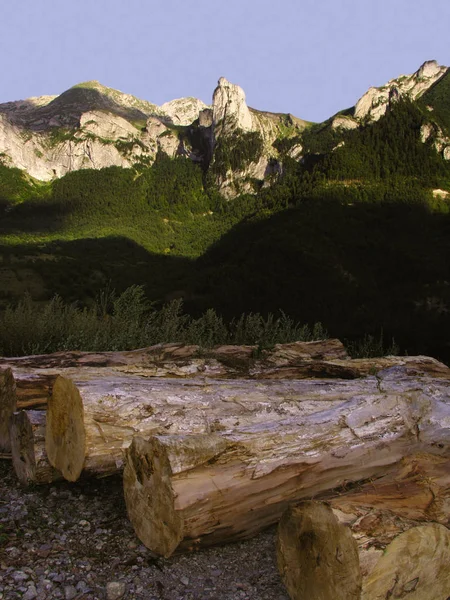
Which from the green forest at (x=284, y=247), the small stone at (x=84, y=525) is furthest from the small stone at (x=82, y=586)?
the green forest at (x=284, y=247)

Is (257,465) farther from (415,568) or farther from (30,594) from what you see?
(30,594)

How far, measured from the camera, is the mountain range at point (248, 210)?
84.2 feet

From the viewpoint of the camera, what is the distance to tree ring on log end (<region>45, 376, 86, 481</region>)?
323 centimetres

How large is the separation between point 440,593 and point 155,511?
173 cm

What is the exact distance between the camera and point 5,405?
415 centimetres

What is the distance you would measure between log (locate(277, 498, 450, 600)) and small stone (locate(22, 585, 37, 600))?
1.37 meters

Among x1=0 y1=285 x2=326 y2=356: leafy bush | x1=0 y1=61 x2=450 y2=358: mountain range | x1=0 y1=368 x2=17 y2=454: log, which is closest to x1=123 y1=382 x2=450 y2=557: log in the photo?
x1=0 y1=368 x2=17 y2=454: log

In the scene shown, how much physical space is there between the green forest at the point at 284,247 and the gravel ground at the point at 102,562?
9.95 ft

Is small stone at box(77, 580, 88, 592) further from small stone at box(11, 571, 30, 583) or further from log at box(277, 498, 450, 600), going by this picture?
log at box(277, 498, 450, 600)

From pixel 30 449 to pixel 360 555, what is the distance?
2664 mm

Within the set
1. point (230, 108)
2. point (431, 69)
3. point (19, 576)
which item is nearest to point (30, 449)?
point (19, 576)

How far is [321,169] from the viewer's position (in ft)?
186

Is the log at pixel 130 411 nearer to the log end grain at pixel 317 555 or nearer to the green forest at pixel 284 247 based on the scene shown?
the log end grain at pixel 317 555

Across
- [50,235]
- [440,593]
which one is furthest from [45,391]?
[50,235]
